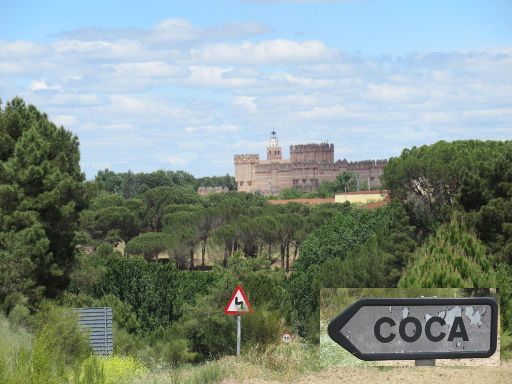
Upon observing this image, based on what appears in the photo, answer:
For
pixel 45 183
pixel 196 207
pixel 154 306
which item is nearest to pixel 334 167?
pixel 196 207

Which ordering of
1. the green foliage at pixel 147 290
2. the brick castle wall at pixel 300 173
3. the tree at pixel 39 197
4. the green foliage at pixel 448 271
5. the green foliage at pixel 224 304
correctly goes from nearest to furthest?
1. the green foliage at pixel 448 271
2. the green foliage at pixel 224 304
3. the tree at pixel 39 197
4. the green foliage at pixel 147 290
5. the brick castle wall at pixel 300 173

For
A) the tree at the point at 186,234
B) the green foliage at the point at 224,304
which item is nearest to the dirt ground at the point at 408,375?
the green foliage at the point at 224,304

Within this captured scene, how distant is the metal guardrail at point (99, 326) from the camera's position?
17.4 meters

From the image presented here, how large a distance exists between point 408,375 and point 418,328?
503cm

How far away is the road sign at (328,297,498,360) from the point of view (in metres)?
3.52

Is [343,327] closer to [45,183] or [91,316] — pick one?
[91,316]

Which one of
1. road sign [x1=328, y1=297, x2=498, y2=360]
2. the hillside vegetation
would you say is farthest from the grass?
road sign [x1=328, y1=297, x2=498, y2=360]

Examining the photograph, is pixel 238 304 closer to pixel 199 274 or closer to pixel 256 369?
pixel 256 369

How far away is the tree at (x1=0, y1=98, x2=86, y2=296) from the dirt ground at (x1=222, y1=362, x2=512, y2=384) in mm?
16620

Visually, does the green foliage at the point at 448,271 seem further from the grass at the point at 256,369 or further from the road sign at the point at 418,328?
the road sign at the point at 418,328

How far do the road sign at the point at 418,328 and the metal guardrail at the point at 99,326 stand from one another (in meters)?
13.8

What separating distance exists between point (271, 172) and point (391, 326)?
193 m

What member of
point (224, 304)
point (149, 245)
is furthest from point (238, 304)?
point (149, 245)

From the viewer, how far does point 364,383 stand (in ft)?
27.6
